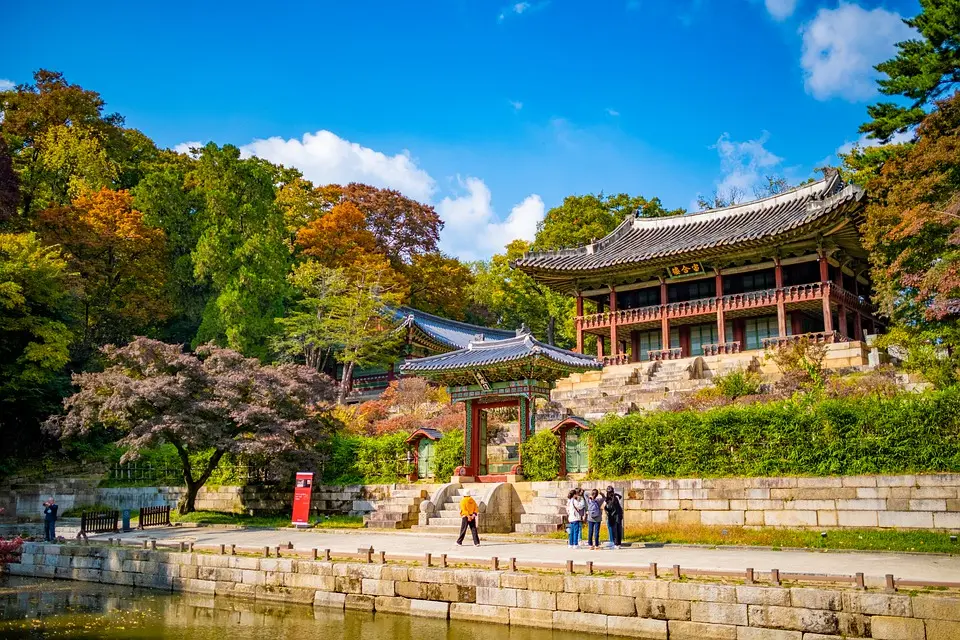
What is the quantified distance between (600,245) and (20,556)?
104 ft

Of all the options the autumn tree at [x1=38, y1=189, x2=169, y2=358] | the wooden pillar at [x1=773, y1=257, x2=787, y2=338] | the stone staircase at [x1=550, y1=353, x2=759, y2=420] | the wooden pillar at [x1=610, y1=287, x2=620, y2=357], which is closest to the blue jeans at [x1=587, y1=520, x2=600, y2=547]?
the stone staircase at [x1=550, y1=353, x2=759, y2=420]

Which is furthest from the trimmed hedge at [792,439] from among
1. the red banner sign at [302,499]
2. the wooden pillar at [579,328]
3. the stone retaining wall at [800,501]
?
the wooden pillar at [579,328]

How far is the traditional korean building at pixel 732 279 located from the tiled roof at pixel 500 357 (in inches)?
491

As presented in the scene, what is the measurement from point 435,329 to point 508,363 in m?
19.9

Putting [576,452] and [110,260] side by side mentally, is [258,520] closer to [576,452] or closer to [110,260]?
[576,452]

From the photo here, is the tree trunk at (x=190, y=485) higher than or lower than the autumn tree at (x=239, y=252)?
lower

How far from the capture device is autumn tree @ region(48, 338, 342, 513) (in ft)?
76.8

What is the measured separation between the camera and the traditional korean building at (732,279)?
34.5 metres

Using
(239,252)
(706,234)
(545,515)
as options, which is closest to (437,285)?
(239,252)

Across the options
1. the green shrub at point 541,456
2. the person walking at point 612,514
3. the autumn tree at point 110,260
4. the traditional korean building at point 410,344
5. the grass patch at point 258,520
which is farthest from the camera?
the traditional korean building at point 410,344

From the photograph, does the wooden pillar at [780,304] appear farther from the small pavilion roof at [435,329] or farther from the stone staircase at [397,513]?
the stone staircase at [397,513]

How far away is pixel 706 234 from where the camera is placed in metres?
40.3

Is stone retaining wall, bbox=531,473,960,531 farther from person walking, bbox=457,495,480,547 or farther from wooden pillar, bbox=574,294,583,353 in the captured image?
wooden pillar, bbox=574,294,583,353

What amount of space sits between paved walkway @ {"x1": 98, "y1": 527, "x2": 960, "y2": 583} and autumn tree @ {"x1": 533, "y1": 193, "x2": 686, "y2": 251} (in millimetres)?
31458
